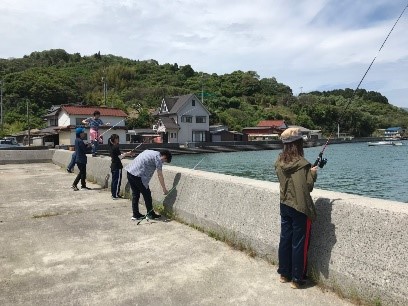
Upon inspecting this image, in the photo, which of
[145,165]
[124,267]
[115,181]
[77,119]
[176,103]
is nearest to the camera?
[124,267]

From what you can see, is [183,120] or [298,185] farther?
[183,120]

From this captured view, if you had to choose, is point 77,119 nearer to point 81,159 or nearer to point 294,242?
point 81,159

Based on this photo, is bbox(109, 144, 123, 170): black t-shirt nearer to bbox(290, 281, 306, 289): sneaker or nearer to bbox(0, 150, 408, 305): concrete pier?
bbox(0, 150, 408, 305): concrete pier

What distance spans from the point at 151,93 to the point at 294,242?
4085 inches

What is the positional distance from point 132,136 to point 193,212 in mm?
59495

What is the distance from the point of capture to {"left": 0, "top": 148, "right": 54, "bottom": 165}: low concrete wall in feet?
61.1

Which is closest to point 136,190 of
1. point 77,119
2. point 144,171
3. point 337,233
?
point 144,171

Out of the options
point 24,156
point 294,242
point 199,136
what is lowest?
point 199,136

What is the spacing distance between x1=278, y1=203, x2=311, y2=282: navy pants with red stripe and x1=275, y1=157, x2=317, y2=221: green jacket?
83 millimetres

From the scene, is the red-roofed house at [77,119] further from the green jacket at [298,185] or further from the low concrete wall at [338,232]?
the green jacket at [298,185]

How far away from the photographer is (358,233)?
320cm

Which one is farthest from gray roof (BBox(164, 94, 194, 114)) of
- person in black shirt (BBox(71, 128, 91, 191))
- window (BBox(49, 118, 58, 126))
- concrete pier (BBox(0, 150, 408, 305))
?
concrete pier (BBox(0, 150, 408, 305))

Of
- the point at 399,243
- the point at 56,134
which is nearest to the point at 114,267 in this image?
the point at 399,243

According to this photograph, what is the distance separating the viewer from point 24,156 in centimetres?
1914
